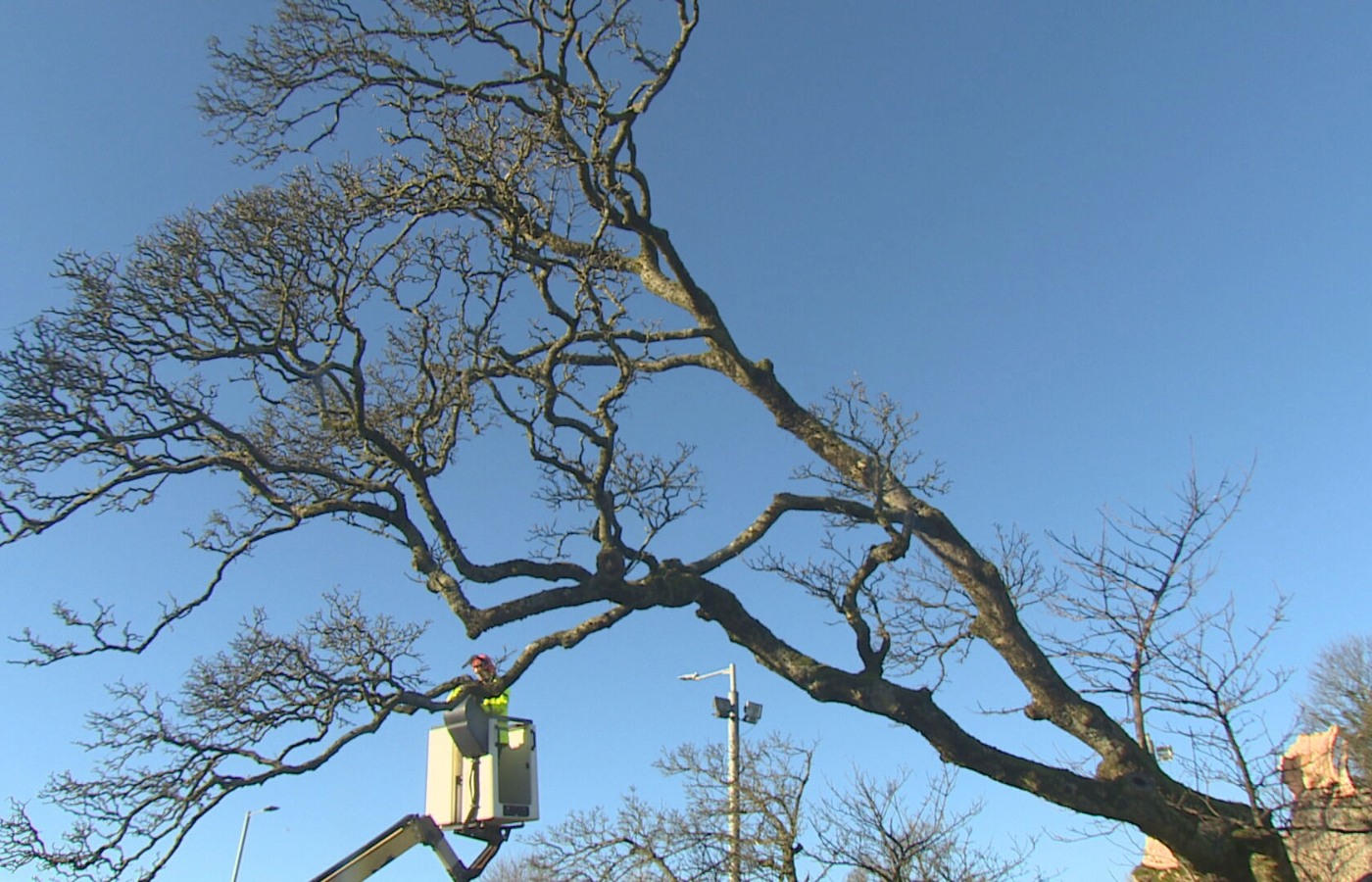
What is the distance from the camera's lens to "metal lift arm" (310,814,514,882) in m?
4.38

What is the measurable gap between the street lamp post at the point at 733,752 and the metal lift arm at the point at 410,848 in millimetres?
8442

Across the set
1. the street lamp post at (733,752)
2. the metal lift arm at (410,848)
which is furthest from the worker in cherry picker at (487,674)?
the street lamp post at (733,752)

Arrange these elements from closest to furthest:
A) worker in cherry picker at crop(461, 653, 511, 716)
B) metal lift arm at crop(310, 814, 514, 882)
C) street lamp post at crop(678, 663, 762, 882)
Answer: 1. metal lift arm at crop(310, 814, 514, 882)
2. worker in cherry picker at crop(461, 653, 511, 716)
3. street lamp post at crop(678, 663, 762, 882)

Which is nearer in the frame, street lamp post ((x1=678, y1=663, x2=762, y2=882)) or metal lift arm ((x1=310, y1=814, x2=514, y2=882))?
metal lift arm ((x1=310, y1=814, x2=514, y2=882))

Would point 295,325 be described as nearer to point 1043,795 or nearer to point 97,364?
point 97,364

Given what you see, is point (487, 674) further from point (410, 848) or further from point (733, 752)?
point (733, 752)

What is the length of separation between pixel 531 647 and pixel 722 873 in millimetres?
6331

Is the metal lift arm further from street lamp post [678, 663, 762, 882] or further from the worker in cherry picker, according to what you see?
street lamp post [678, 663, 762, 882]

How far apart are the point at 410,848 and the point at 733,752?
10671mm

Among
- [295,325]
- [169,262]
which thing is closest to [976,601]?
[295,325]

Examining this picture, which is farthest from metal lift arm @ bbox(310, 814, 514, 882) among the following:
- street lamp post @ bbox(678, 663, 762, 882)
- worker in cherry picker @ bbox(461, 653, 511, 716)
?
street lamp post @ bbox(678, 663, 762, 882)

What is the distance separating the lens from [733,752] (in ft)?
50.5

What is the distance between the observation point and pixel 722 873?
13023 mm

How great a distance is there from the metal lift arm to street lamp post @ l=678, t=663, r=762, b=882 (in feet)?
27.7
